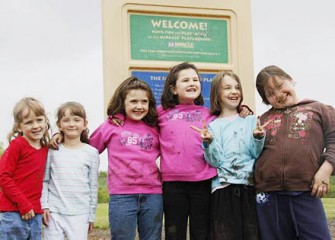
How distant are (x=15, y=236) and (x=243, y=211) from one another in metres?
1.35

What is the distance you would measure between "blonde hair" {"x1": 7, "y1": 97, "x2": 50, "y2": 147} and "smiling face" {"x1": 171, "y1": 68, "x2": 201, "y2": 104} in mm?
854

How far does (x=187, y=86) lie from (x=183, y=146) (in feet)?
1.31

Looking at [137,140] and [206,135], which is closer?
[206,135]

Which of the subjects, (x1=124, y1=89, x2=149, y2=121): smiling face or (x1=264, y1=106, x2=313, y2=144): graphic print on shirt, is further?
(x1=124, y1=89, x2=149, y2=121): smiling face

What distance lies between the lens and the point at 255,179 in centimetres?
290

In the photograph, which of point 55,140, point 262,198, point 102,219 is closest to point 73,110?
Answer: point 55,140

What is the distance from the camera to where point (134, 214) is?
9.67 feet

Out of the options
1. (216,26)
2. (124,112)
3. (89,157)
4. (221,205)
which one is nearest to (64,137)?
(89,157)

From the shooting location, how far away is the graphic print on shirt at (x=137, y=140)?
3006 mm

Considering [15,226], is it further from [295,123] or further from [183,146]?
[295,123]

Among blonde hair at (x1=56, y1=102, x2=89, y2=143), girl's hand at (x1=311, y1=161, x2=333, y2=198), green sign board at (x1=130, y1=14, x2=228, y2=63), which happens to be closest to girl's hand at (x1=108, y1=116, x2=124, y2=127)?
blonde hair at (x1=56, y1=102, x2=89, y2=143)

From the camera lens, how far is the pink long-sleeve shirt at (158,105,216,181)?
2.91 m

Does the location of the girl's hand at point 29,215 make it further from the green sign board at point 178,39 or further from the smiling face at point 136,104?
the green sign board at point 178,39

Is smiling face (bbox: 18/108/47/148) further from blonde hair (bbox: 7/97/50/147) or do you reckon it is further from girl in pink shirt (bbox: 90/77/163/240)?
girl in pink shirt (bbox: 90/77/163/240)
